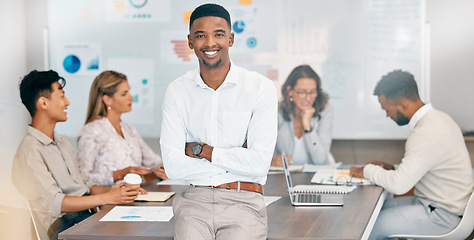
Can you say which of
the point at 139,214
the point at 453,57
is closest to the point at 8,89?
the point at 139,214

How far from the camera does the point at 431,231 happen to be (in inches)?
101

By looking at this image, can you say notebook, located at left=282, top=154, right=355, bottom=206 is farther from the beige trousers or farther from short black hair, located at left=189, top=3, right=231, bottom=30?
short black hair, located at left=189, top=3, right=231, bottom=30

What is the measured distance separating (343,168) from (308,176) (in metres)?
0.33

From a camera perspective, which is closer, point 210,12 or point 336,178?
point 210,12

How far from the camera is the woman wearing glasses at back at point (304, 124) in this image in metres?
3.39

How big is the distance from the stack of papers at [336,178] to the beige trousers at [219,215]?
1.09 metres

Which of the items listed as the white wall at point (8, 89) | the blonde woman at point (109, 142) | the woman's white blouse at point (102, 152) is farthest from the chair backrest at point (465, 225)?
the white wall at point (8, 89)

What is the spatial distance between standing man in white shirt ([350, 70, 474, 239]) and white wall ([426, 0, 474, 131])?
1323 millimetres

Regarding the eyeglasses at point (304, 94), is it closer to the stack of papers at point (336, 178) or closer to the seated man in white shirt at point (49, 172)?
the stack of papers at point (336, 178)

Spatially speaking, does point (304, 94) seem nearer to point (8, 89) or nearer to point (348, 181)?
point (348, 181)

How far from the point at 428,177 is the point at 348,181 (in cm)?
38

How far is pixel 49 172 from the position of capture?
220cm

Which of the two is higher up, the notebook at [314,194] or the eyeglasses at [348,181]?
the notebook at [314,194]

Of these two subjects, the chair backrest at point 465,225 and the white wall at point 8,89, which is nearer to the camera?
the white wall at point 8,89
